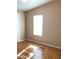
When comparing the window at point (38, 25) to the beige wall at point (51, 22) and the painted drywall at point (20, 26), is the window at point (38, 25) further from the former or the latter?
the painted drywall at point (20, 26)

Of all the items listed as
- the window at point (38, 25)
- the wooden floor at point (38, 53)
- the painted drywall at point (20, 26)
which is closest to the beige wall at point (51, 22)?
the window at point (38, 25)

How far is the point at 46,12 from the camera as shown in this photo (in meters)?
4.67

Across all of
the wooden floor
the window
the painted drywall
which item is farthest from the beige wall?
the painted drywall

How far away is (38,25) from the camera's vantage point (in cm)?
532

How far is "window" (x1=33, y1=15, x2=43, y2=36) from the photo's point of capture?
5077 millimetres

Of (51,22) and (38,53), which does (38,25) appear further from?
(38,53)

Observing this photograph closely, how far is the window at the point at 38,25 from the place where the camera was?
5.08 metres

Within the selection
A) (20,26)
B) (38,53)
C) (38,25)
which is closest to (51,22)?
(38,25)

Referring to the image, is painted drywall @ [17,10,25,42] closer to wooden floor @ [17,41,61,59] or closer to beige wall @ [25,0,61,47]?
beige wall @ [25,0,61,47]

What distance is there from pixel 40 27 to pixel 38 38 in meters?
0.76
